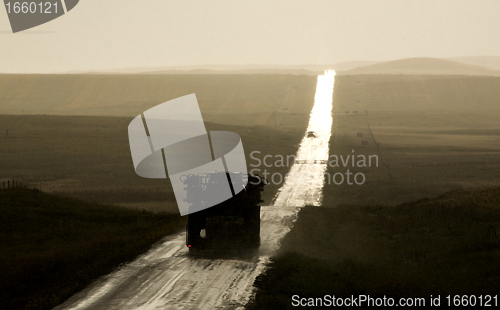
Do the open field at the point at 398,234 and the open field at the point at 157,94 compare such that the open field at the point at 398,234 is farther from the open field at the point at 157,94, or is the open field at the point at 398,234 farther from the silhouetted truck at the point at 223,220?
the open field at the point at 157,94

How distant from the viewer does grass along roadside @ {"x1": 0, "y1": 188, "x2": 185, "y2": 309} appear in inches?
553

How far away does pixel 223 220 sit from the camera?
18.0 metres

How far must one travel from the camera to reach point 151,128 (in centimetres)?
8706

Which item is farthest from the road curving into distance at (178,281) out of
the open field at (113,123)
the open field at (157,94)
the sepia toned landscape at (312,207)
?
the open field at (157,94)

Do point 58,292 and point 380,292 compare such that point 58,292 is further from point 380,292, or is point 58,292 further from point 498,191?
point 498,191

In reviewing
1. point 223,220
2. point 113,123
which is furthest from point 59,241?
point 113,123

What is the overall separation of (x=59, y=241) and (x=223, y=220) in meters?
7.50

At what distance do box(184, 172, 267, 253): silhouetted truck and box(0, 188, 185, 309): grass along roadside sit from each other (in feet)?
7.14

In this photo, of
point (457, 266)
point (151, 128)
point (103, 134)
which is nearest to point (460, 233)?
point (457, 266)

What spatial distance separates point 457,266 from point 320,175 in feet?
104
